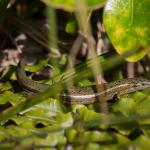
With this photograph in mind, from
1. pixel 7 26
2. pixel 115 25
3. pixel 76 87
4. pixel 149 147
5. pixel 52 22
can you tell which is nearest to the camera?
pixel 52 22

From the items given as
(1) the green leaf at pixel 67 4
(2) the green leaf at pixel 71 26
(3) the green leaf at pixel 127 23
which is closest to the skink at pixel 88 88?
(2) the green leaf at pixel 71 26

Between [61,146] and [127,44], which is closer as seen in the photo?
[61,146]

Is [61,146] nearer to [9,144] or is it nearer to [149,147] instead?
[9,144]

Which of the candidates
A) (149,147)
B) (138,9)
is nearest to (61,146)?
(149,147)

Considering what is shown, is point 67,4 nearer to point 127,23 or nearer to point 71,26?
point 127,23

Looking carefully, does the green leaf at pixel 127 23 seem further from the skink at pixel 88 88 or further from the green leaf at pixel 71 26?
the skink at pixel 88 88

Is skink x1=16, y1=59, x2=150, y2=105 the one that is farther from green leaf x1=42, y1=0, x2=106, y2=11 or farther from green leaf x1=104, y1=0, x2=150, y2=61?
green leaf x1=42, y1=0, x2=106, y2=11
